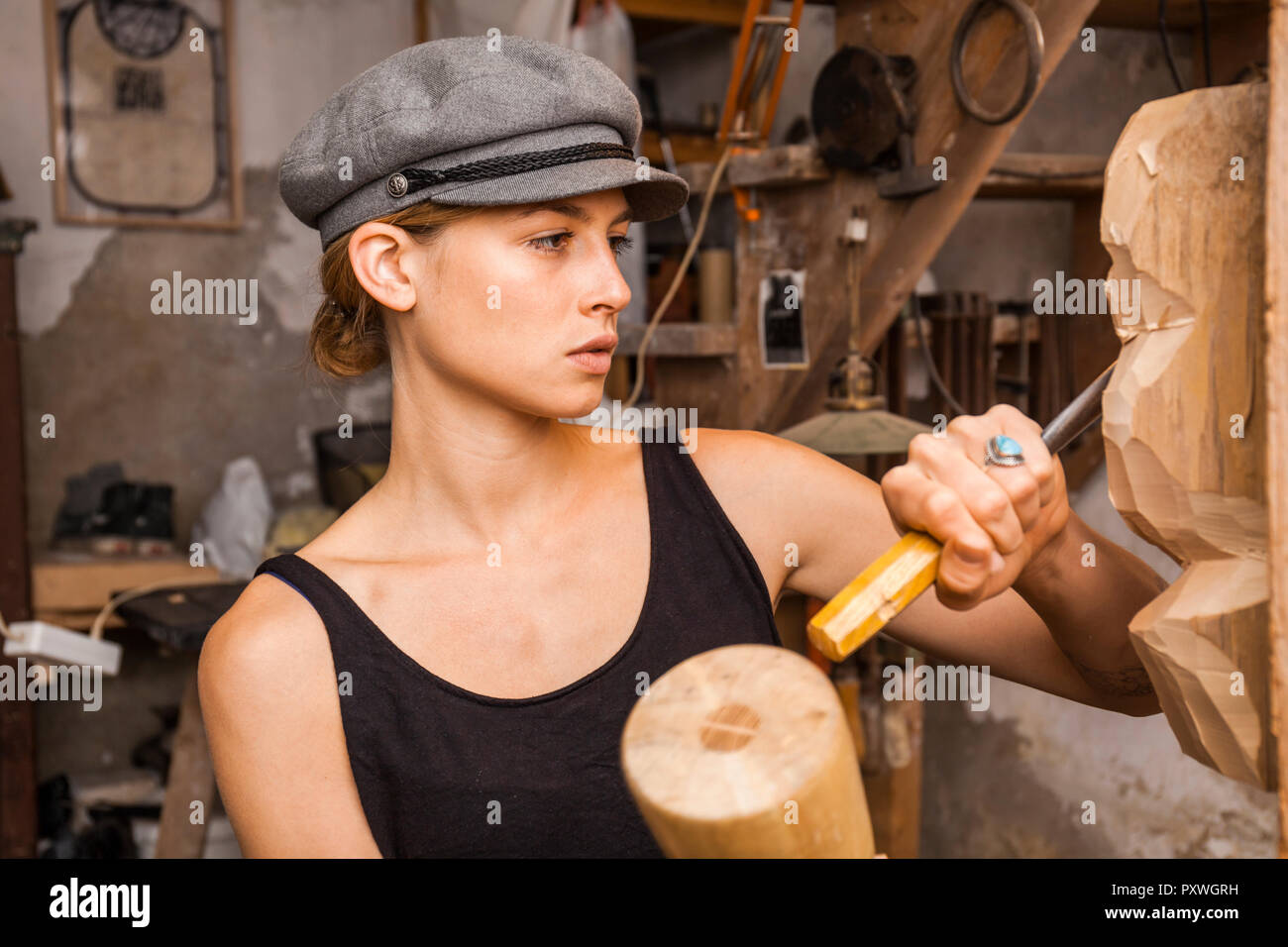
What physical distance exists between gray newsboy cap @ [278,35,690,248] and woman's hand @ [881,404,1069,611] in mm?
515

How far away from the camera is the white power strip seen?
7.64 ft

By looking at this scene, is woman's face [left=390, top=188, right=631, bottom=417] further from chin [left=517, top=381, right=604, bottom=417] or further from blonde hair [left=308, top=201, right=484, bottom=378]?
blonde hair [left=308, top=201, right=484, bottom=378]

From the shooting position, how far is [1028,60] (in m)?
2.06

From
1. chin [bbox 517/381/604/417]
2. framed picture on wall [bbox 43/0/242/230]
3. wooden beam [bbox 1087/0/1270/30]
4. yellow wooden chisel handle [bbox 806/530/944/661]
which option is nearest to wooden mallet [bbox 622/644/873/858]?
yellow wooden chisel handle [bbox 806/530/944/661]

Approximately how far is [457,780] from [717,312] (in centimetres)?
210

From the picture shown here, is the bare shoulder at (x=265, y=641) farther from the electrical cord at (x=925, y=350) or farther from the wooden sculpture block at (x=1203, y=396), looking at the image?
the electrical cord at (x=925, y=350)

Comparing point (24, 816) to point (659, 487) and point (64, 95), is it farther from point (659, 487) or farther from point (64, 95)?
point (659, 487)

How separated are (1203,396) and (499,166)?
73 centimetres

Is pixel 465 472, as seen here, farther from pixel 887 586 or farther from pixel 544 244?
pixel 887 586

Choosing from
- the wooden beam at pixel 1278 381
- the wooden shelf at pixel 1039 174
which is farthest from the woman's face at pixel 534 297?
the wooden shelf at pixel 1039 174

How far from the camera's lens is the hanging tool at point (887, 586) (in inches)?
29.4

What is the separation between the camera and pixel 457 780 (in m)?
1.25

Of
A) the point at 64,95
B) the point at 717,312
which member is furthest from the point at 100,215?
the point at 717,312

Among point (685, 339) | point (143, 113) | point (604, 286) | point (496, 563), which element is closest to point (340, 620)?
point (496, 563)
